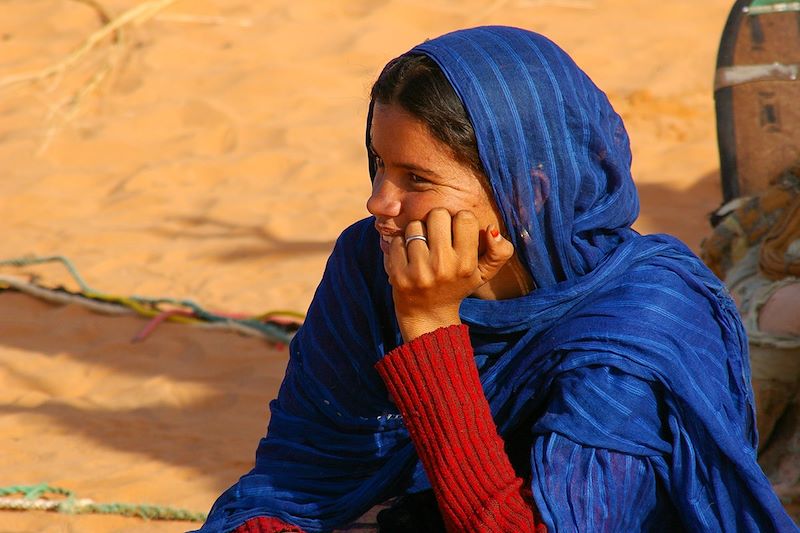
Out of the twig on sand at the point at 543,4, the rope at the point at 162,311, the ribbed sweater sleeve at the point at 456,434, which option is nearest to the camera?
the ribbed sweater sleeve at the point at 456,434

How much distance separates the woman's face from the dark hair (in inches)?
0.5

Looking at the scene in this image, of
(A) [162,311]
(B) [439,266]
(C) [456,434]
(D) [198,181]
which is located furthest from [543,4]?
(C) [456,434]

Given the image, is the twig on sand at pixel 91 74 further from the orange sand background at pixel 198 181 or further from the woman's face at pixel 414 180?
the woman's face at pixel 414 180

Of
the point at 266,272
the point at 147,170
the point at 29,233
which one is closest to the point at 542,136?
the point at 266,272

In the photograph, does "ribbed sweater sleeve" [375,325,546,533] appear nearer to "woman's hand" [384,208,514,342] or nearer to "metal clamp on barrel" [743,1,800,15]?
"woman's hand" [384,208,514,342]

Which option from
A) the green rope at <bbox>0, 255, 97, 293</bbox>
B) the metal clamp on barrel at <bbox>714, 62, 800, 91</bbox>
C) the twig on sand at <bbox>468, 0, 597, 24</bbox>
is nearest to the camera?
the metal clamp on barrel at <bbox>714, 62, 800, 91</bbox>

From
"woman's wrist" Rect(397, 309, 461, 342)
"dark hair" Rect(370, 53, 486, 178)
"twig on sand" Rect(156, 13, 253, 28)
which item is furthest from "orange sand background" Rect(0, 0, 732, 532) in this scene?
"woman's wrist" Rect(397, 309, 461, 342)

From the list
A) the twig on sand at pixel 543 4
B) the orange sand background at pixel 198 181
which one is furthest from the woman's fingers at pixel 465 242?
the twig on sand at pixel 543 4

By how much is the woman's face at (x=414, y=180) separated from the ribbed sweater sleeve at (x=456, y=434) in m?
0.22

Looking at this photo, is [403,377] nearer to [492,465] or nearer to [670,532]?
[492,465]

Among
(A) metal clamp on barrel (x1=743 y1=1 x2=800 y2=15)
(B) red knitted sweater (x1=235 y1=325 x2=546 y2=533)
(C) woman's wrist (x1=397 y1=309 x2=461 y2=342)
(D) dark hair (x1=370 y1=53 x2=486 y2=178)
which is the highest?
(A) metal clamp on barrel (x1=743 y1=1 x2=800 y2=15)

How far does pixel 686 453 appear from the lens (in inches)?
77.3

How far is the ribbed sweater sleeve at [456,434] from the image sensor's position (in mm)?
1944

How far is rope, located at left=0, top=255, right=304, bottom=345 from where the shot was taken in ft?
16.6
